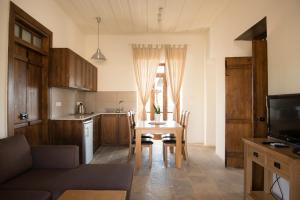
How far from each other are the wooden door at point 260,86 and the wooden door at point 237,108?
3.28ft

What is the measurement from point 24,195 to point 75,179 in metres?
0.48

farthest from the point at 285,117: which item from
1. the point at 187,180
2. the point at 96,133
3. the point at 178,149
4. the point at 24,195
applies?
the point at 96,133

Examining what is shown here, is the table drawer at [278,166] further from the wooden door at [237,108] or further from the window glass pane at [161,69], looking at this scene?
the window glass pane at [161,69]

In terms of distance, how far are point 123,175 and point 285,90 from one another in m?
2.02

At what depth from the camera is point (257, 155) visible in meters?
2.27

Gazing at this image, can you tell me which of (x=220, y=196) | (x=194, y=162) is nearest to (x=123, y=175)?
(x=220, y=196)

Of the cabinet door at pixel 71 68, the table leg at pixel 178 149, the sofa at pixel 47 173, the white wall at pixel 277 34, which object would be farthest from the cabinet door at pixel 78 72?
the white wall at pixel 277 34

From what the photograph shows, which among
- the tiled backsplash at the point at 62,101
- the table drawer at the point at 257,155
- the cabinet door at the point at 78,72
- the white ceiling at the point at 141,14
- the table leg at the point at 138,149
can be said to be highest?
the white ceiling at the point at 141,14

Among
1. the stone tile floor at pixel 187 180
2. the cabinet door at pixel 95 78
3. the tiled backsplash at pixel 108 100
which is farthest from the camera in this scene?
the tiled backsplash at pixel 108 100

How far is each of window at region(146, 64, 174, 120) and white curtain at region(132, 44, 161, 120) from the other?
1.11ft

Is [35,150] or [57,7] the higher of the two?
[57,7]

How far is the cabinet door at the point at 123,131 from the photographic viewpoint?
5.59 metres

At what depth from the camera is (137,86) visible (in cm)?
605

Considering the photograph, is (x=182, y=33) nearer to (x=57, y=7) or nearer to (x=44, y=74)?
(x=57, y=7)
